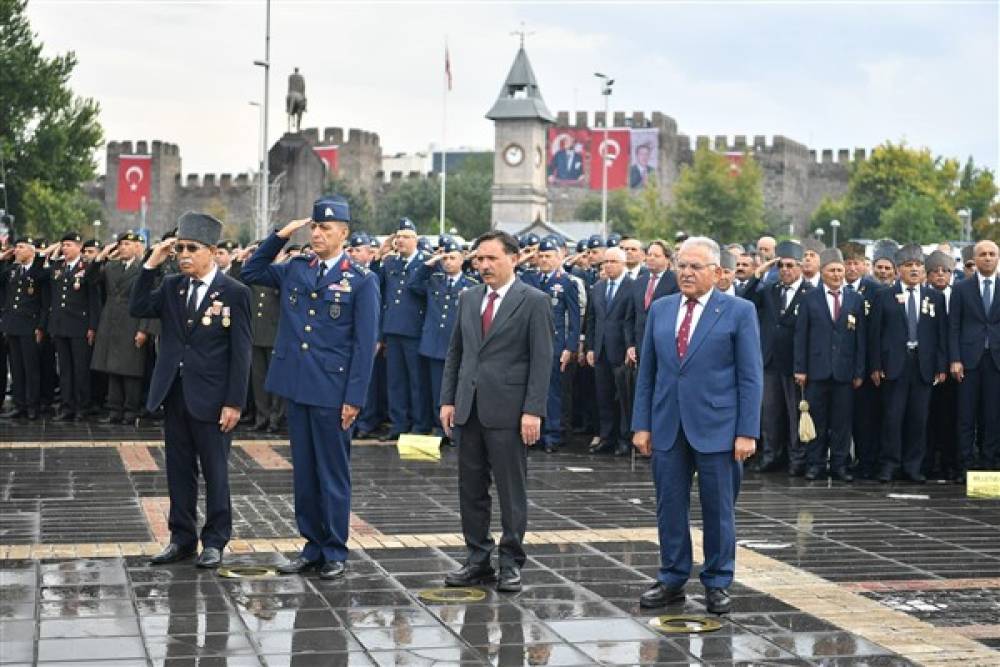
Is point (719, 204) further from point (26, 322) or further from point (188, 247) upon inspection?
point (188, 247)

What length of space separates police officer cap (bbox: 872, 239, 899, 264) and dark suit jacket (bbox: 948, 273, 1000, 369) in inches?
43.9

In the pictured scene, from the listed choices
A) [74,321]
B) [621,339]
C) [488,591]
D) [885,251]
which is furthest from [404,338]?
[488,591]

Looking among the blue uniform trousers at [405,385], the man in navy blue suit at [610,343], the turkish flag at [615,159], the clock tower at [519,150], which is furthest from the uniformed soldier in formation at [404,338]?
the turkish flag at [615,159]

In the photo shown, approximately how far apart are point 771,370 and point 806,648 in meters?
8.35

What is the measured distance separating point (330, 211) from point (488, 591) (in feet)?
7.72

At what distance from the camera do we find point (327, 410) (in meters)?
9.65

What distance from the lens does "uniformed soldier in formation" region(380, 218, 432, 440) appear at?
17.9 metres

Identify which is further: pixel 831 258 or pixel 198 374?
pixel 831 258

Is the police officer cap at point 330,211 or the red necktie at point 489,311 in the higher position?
the police officer cap at point 330,211

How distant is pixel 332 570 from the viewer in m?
9.45

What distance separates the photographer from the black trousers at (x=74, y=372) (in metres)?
19.6

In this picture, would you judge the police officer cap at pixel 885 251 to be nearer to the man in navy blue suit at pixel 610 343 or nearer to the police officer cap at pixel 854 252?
the police officer cap at pixel 854 252

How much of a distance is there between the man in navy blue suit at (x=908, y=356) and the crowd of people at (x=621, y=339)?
2cm

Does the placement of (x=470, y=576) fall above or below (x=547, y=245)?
below
